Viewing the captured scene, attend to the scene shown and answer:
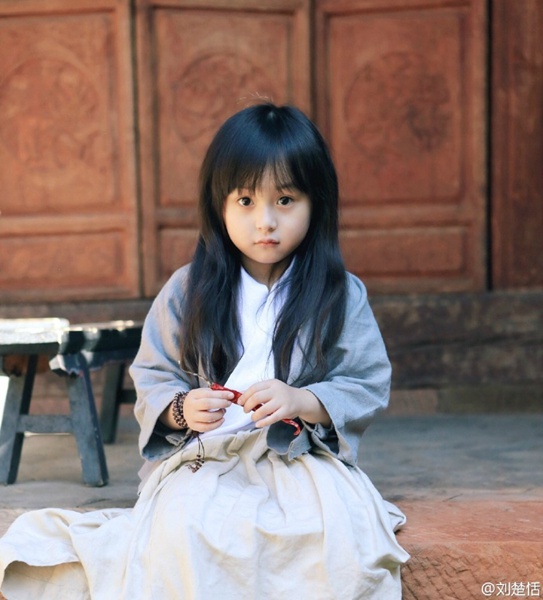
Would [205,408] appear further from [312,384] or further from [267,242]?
[267,242]

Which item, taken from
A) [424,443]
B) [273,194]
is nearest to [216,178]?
[273,194]

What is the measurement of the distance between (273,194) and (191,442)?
0.65 metres

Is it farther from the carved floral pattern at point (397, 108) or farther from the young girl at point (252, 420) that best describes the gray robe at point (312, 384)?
the carved floral pattern at point (397, 108)

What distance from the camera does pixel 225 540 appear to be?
2.31 meters

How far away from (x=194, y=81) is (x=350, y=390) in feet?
8.17

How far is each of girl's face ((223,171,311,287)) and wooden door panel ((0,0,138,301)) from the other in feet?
7.15

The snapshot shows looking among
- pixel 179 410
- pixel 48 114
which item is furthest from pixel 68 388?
pixel 48 114

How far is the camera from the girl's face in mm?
2564

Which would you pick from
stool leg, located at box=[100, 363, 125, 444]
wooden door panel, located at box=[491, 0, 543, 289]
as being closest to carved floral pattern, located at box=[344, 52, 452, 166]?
wooden door panel, located at box=[491, 0, 543, 289]

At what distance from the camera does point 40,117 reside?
186 inches

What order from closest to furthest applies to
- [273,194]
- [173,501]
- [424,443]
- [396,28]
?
[173,501], [273,194], [424,443], [396,28]

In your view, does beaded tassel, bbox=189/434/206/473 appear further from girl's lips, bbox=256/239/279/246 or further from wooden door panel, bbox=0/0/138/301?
wooden door panel, bbox=0/0/138/301

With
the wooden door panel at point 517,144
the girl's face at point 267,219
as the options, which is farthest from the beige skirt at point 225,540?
the wooden door panel at point 517,144

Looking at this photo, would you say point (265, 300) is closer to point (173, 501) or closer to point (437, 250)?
point (173, 501)
